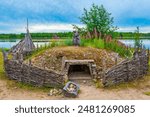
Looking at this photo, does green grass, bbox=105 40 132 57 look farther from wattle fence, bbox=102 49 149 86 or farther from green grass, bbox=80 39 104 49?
wattle fence, bbox=102 49 149 86

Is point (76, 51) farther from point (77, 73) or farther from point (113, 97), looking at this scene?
point (113, 97)

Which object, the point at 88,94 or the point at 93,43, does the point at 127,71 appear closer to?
the point at 88,94

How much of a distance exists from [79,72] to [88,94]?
9.56 ft

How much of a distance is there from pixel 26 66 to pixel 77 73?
2.26m

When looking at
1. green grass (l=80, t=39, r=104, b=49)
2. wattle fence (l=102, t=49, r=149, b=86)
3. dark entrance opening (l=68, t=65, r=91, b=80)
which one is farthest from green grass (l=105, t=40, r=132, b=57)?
dark entrance opening (l=68, t=65, r=91, b=80)

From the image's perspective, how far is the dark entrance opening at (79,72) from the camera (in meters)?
15.4

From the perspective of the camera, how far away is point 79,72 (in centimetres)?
1642

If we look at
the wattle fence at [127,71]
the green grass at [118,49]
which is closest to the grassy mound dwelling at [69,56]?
the green grass at [118,49]

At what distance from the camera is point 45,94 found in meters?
13.9

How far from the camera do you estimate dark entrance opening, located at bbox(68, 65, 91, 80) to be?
15.4 meters

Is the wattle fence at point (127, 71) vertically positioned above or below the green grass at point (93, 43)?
below

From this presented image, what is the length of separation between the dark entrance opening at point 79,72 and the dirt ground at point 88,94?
30.0 inches

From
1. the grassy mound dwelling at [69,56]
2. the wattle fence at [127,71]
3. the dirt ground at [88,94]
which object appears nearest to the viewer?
the dirt ground at [88,94]

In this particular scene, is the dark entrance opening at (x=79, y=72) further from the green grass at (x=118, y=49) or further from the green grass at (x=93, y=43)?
the green grass at (x=118, y=49)
